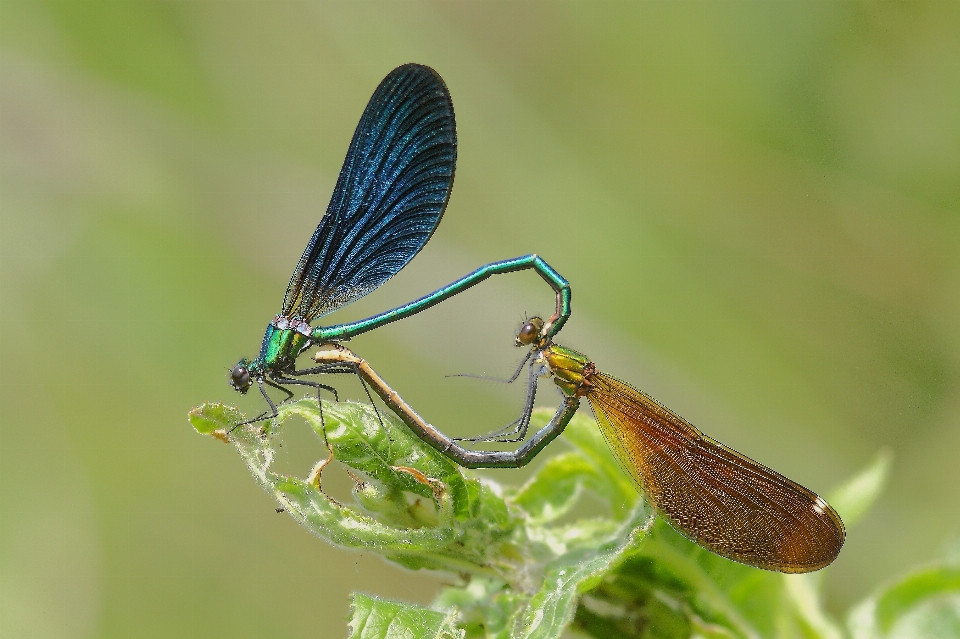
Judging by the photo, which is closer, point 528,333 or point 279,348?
point 279,348

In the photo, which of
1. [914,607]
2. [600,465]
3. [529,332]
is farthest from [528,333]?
[914,607]

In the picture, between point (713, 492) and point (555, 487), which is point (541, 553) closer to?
point (555, 487)

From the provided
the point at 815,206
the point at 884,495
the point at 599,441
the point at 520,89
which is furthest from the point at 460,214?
the point at 599,441

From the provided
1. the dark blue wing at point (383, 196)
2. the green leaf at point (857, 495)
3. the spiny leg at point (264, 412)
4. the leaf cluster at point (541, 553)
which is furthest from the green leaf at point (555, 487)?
the dark blue wing at point (383, 196)

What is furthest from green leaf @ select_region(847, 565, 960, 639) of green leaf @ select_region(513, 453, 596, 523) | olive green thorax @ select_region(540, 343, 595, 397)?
olive green thorax @ select_region(540, 343, 595, 397)

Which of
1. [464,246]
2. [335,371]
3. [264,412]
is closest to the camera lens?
[264,412]

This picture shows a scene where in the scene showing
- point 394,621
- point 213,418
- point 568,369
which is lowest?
point 394,621

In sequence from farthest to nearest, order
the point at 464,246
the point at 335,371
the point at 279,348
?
the point at 464,246 < the point at 279,348 < the point at 335,371
